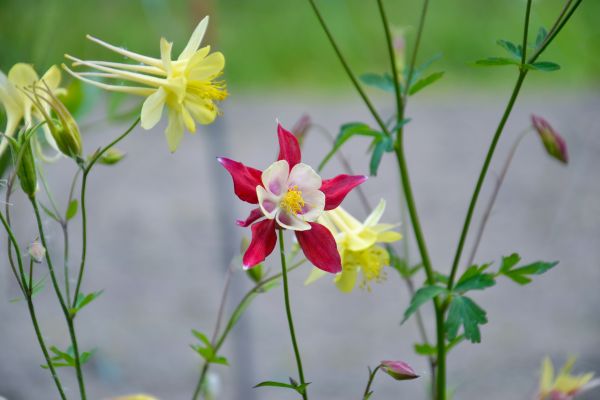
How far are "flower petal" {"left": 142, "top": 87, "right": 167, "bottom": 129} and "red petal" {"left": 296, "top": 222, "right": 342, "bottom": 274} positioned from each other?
0.08 metres

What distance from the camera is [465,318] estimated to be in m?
0.45

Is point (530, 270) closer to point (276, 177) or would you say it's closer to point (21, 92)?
point (276, 177)

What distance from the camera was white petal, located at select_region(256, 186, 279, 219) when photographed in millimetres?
351

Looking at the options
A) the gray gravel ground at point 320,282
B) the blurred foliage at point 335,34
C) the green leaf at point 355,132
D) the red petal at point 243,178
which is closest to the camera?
the red petal at point 243,178

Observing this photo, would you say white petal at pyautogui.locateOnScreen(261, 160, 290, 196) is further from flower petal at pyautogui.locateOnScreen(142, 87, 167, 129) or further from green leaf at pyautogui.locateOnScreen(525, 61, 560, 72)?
green leaf at pyautogui.locateOnScreen(525, 61, 560, 72)

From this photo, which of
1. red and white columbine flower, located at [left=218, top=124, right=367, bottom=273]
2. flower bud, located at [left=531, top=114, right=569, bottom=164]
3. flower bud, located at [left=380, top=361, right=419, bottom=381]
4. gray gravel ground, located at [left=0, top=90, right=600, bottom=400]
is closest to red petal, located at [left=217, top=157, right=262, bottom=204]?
red and white columbine flower, located at [left=218, top=124, right=367, bottom=273]

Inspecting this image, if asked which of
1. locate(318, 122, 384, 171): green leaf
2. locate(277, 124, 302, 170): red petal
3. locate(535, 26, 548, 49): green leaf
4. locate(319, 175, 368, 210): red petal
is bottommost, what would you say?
locate(319, 175, 368, 210): red petal

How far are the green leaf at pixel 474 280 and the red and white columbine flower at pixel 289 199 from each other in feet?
0.36

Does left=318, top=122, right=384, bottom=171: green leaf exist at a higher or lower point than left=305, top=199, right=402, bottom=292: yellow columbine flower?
higher

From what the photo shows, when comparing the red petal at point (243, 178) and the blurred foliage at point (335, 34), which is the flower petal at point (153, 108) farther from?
the blurred foliage at point (335, 34)

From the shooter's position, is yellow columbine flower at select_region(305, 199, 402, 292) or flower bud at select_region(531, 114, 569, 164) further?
flower bud at select_region(531, 114, 569, 164)

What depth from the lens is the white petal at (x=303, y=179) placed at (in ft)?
1.21

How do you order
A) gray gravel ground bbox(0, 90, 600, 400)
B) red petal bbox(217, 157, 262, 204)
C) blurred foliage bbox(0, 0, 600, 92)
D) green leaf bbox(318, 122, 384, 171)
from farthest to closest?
1. blurred foliage bbox(0, 0, 600, 92)
2. gray gravel ground bbox(0, 90, 600, 400)
3. green leaf bbox(318, 122, 384, 171)
4. red petal bbox(217, 157, 262, 204)

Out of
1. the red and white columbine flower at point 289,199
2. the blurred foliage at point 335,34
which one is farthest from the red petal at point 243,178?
the blurred foliage at point 335,34
